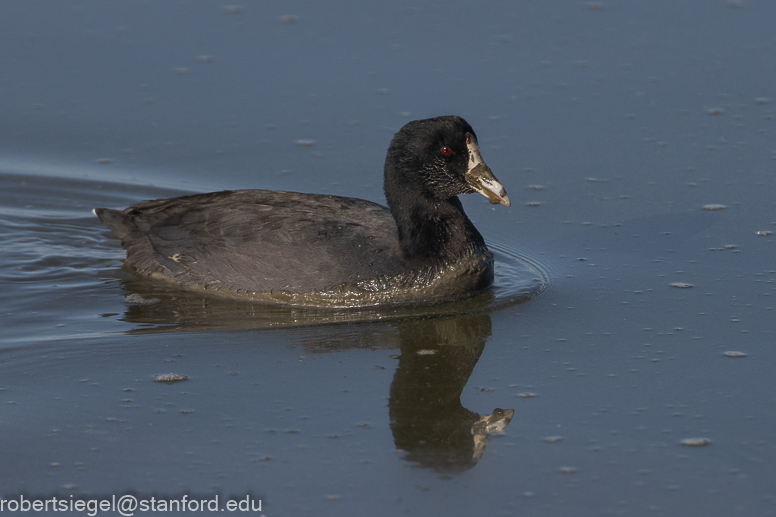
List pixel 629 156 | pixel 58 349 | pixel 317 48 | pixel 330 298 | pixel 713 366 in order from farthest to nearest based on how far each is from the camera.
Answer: pixel 317 48
pixel 629 156
pixel 330 298
pixel 58 349
pixel 713 366

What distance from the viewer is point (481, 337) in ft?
23.5

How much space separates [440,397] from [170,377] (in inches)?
64.7

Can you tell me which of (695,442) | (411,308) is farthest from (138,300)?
(695,442)

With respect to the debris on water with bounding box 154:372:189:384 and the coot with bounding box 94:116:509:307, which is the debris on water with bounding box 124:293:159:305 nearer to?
the coot with bounding box 94:116:509:307

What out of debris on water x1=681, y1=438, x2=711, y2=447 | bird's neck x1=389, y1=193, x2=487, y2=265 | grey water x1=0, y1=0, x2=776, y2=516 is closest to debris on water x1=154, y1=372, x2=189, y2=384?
grey water x1=0, y1=0, x2=776, y2=516

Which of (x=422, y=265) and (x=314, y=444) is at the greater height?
(x=422, y=265)

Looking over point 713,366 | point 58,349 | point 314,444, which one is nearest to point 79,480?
point 314,444

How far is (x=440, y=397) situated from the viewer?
249 inches

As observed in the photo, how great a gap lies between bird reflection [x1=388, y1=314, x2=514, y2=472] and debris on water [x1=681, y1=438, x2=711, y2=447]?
3.12 feet

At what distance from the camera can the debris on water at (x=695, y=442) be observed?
5570mm

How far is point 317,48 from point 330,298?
15.2 feet

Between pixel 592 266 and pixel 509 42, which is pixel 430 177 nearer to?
pixel 592 266

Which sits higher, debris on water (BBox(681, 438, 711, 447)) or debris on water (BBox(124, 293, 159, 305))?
debris on water (BBox(124, 293, 159, 305))

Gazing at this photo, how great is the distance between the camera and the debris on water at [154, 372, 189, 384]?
6.44 meters
